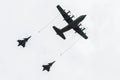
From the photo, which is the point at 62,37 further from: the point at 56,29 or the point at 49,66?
the point at 49,66

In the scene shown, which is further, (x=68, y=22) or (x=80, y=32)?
(x=80, y=32)

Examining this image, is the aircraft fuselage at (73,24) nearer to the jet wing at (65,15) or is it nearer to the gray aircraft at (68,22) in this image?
the gray aircraft at (68,22)

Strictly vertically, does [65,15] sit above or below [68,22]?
above

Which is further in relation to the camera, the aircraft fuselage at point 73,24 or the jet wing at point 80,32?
the jet wing at point 80,32

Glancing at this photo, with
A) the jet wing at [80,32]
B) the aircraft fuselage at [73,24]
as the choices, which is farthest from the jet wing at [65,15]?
the jet wing at [80,32]

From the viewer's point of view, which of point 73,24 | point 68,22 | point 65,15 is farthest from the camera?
point 73,24

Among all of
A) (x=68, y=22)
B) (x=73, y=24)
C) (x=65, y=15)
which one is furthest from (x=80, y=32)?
(x=65, y=15)

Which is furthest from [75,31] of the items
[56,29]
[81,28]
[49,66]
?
[49,66]

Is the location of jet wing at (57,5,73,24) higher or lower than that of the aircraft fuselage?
higher

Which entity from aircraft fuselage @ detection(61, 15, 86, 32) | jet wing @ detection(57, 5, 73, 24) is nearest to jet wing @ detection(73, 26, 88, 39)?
aircraft fuselage @ detection(61, 15, 86, 32)

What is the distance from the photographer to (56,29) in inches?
4131

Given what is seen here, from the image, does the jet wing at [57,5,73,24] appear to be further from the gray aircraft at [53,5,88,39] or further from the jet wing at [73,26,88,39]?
the jet wing at [73,26,88,39]

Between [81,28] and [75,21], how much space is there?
4861 millimetres

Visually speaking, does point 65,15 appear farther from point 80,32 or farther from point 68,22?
point 80,32
